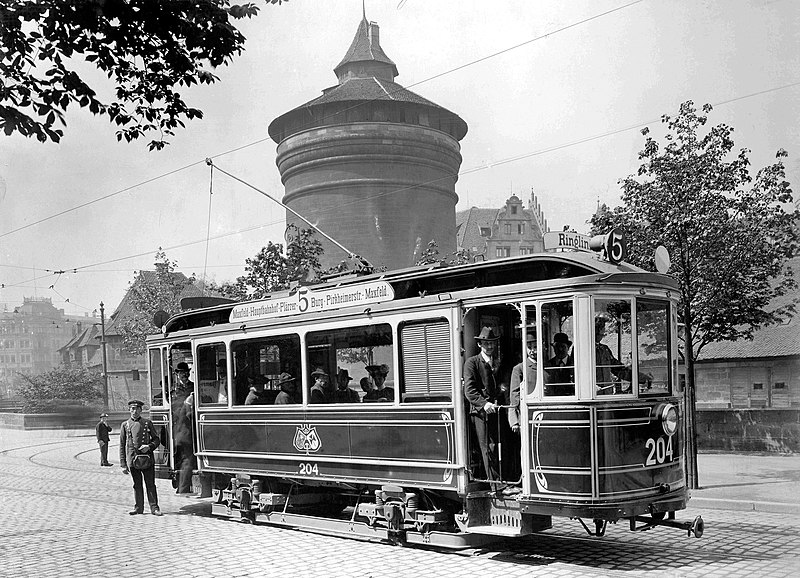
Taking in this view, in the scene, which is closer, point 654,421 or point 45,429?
point 654,421

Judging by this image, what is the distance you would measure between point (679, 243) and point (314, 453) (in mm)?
6990

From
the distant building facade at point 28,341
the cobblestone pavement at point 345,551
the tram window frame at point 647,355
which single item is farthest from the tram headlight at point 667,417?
the distant building facade at point 28,341

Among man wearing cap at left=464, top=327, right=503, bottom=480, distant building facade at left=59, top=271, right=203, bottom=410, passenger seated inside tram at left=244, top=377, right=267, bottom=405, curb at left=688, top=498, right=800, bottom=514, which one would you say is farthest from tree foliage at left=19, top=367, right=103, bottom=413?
man wearing cap at left=464, top=327, right=503, bottom=480

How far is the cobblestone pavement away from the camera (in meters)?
8.07

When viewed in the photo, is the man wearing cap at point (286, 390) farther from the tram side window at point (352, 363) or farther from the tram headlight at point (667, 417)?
the tram headlight at point (667, 417)

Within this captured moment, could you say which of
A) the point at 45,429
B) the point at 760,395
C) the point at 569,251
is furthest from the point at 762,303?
the point at 45,429

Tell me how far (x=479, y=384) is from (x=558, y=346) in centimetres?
97

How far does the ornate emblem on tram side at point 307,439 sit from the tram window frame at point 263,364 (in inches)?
15.3

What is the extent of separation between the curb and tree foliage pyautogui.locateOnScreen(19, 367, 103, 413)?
124 ft

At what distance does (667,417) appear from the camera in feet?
27.7

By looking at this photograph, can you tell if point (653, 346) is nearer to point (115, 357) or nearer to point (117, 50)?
point (117, 50)

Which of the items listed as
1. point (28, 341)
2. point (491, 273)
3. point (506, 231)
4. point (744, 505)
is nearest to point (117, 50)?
point (491, 273)

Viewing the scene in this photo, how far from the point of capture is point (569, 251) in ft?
29.6

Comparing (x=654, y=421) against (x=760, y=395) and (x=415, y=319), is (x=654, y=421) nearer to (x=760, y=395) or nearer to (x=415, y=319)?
(x=415, y=319)
